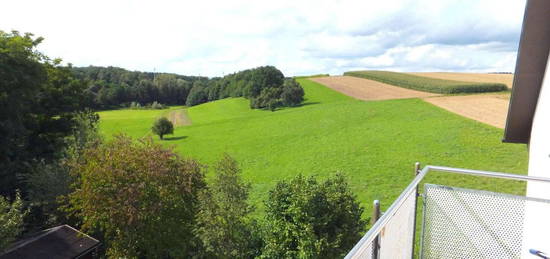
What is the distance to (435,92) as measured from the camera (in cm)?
4588

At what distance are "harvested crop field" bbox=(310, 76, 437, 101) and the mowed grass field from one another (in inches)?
198

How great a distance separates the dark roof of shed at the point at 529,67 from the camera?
135 inches

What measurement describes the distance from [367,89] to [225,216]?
48.3 metres

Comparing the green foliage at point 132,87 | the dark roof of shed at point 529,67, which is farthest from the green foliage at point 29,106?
the green foliage at point 132,87

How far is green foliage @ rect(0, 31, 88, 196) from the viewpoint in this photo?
16.4m

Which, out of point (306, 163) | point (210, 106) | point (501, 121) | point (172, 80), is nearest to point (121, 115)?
point (210, 106)

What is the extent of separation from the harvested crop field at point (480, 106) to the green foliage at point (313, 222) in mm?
23822

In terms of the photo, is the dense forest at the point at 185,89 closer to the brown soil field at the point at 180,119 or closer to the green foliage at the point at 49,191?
the brown soil field at the point at 180,119

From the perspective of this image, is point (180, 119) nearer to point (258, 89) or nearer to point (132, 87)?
point (258, 89)

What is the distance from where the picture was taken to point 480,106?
34094 millimetres

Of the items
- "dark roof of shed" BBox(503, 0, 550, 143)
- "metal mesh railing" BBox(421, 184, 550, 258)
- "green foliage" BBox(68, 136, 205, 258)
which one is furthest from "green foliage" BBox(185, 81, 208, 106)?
"metal mesh railing" BBox(421, 184, 550, 258)

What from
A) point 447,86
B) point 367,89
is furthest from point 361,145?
point 367,89

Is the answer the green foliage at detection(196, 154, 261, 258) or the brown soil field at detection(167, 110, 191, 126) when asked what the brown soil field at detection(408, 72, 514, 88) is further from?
the green foliage at detection(196, 154, 261, 258)

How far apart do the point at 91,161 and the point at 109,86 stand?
7307 cm
